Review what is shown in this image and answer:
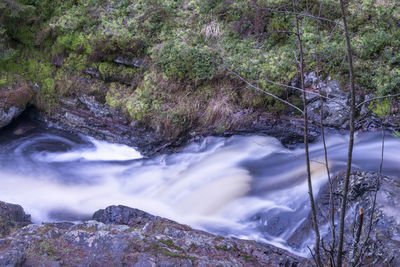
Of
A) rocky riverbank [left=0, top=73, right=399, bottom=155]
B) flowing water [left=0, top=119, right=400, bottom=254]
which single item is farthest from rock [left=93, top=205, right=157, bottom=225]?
rocky riverbank [left=0, top=73, right=399, bottom=155]

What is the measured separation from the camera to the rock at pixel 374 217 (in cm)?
395

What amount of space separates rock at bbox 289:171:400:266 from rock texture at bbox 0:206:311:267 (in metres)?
0.89

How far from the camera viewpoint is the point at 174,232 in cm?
420

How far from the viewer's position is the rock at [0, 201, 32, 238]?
4.58 metres

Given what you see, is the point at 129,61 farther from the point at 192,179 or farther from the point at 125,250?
the point at 125,250

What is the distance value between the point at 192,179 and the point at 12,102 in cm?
583

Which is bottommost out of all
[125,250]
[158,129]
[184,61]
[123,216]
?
[123,216]

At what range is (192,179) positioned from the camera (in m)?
6.88

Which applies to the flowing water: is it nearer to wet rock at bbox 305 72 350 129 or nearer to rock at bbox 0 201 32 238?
wet rock at bbox 305 72 350 129

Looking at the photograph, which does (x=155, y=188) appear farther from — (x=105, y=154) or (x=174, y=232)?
(x=174, y=232)

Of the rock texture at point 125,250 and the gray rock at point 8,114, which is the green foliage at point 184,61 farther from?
the rock texture at point 125,250

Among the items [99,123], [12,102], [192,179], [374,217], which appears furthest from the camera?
[12,102]

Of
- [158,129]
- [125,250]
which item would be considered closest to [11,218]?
[125,250]

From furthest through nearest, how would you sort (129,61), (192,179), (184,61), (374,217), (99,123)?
1. (129,61)
2. (99,123)
3. (184,61)
4. (192,179)
5. (374,217)
